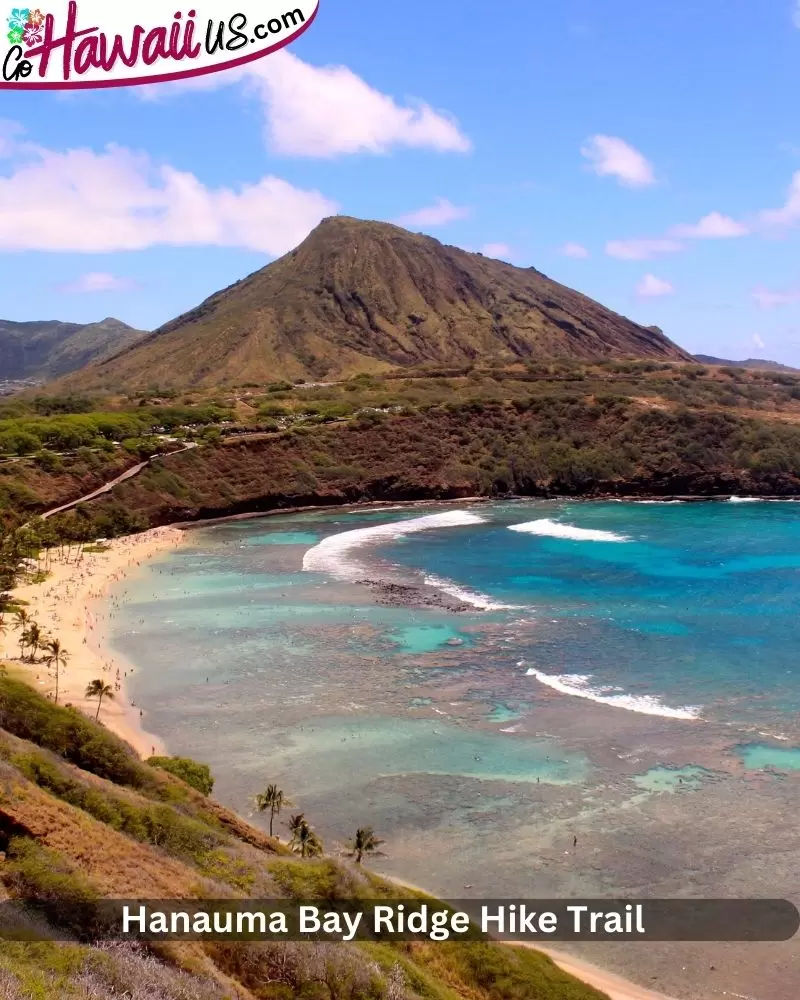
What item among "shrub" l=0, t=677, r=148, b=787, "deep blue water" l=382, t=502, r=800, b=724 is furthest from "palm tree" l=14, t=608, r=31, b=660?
"deep blue water" l=382, t=502, r=800, b=724

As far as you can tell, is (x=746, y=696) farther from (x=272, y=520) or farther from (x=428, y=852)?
(x=272, y=520)

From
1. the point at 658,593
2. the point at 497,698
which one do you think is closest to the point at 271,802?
the point at 497,698

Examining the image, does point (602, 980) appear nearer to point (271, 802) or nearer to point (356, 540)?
point (271, 802)

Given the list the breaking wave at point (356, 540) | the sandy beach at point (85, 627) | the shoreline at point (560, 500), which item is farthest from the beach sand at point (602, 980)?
the shoreline at point (560, 500)

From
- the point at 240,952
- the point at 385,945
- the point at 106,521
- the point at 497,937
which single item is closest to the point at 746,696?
the point at 497,937

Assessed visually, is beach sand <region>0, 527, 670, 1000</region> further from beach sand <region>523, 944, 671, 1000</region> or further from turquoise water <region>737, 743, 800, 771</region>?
turquoise water <region>737, 743, 800, 771</region>

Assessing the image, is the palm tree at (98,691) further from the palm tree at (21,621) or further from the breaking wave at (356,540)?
the breaking wave at (356,540)
